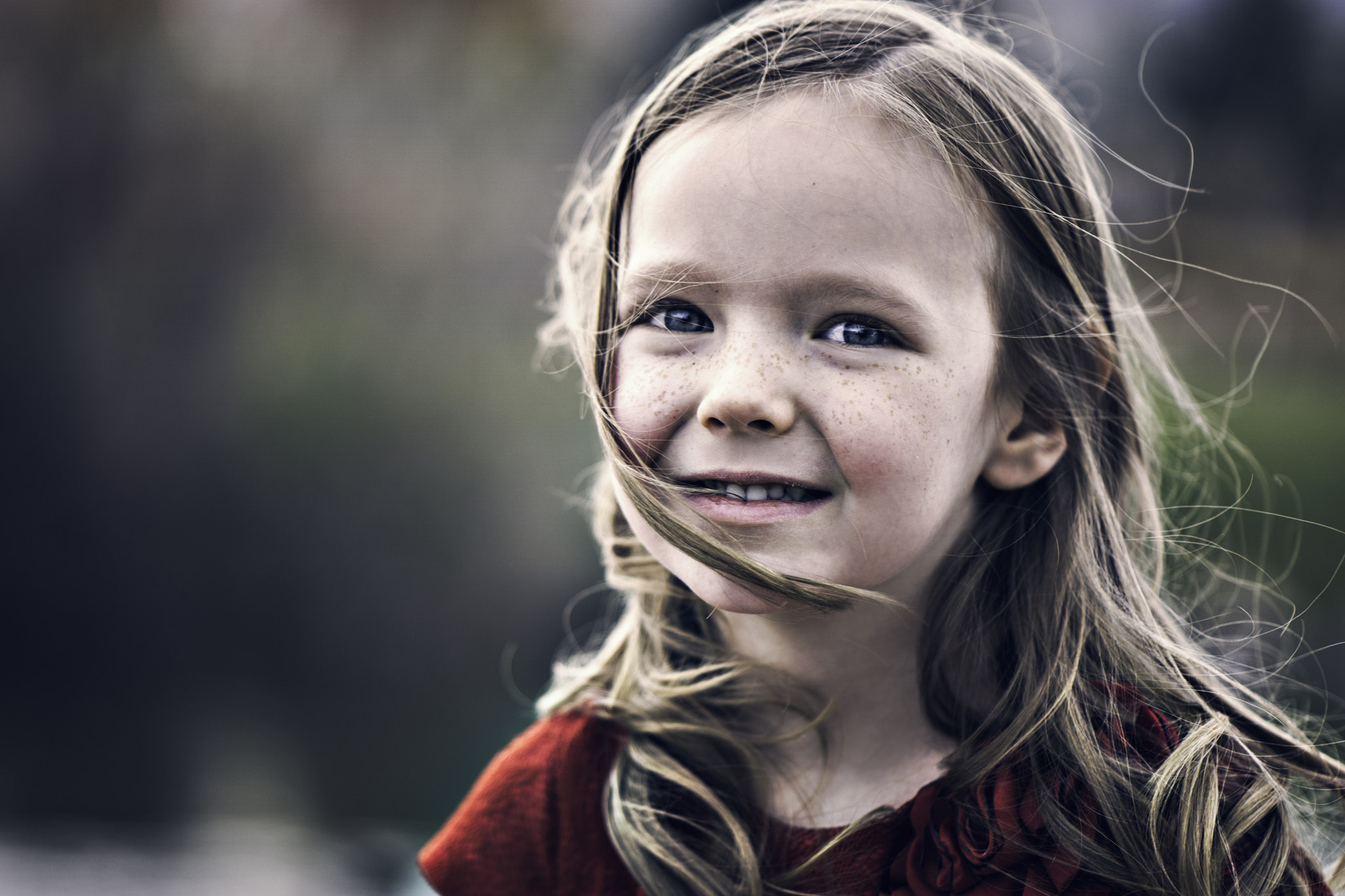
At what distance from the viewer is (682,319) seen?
2.07 ft

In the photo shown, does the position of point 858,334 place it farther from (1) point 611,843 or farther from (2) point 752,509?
(1) point 611,843

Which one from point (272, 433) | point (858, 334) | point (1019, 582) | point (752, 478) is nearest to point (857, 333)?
point (858, 334)

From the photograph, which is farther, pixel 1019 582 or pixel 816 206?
pixel 1019 582

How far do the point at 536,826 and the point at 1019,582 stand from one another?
425 millimetres

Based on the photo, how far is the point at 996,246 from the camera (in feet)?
2.10

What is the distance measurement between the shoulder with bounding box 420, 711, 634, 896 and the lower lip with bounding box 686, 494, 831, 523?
282mm

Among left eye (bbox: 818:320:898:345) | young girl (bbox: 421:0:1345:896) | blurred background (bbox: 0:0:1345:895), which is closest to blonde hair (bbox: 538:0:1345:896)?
young girl (bbox: 421:0:1345:896)

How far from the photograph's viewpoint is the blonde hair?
0.60 m

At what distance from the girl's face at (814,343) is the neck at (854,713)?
0.09 metres

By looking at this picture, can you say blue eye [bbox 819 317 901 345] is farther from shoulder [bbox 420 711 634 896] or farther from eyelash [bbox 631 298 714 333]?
shoulder [bbox 420 711 634 896]

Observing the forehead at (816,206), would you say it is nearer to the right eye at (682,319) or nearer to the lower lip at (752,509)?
the right eye at (682,319)

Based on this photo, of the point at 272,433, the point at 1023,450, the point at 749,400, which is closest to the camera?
the point at 749,400

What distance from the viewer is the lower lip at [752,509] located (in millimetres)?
582

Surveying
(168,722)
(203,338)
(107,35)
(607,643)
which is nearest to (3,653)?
(168,722)
